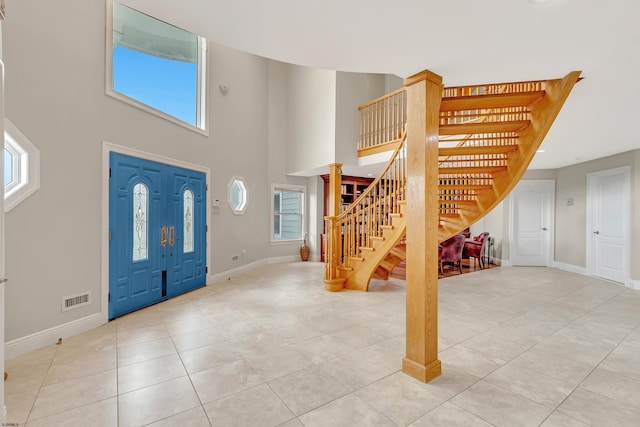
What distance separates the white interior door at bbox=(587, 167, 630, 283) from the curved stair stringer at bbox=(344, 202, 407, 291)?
4483 mm

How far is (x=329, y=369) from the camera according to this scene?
2.41 meters

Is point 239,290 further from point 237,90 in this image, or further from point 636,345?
point 636,345

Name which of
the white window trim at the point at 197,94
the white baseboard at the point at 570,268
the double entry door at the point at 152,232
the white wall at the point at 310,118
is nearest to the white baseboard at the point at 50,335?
the double entry door at the point at 152,232

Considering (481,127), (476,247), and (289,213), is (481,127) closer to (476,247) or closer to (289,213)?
(476,247)

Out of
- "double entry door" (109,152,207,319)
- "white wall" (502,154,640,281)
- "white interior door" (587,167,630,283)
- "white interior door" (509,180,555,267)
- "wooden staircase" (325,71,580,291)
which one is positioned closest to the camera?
"wooden staircase" (325,71,580,291)

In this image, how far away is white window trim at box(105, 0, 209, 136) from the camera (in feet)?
11.4

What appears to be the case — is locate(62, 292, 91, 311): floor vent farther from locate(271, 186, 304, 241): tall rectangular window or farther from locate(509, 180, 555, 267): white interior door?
locate(509, 180, 555, 267): white interior door

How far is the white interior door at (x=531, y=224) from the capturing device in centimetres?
713

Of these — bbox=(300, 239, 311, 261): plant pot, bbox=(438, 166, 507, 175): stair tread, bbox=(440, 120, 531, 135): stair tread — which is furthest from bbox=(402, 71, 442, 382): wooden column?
bbox=(300, 239, 311, 261): plant pot

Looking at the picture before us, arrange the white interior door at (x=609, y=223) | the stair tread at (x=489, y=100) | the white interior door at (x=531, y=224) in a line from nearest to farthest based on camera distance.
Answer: the stair tread at (x=489, y=100) < the white interior door at (x=609, y=223) < the white interior door at (x=531, y=224)

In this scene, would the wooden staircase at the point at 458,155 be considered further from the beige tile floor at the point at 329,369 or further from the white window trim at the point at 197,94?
the white window trim at the point at 197,94

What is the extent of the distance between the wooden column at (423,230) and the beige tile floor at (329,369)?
198mm

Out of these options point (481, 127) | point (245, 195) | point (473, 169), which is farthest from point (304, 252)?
point (481, 127)

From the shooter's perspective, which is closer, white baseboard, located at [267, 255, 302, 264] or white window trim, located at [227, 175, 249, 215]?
white window trim, located at [227, 175, 249, 215]
